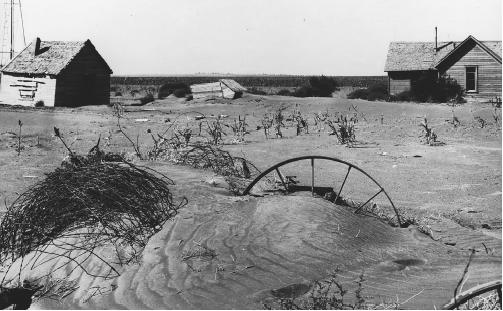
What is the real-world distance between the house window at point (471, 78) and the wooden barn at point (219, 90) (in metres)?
10.7

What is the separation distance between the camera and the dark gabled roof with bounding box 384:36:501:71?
27981mm

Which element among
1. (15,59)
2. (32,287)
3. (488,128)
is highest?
(15,59)

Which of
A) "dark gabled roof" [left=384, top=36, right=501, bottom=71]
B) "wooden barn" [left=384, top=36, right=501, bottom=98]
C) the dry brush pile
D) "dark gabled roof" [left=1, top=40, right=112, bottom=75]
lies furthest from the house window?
the dry brush pile

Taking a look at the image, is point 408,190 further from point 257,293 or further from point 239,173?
point 257,293

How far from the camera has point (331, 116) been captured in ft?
59.8

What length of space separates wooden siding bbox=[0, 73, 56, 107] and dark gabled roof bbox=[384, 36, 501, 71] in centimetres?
1632

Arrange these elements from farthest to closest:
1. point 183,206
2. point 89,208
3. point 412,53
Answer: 1. point 412,53
2. point 183,206
3. point 89,208

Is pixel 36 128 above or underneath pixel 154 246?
above

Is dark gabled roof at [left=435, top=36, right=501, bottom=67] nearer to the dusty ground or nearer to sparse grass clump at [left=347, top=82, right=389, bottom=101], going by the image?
sparse grass clump at [left=347, top=82, right=389, bottom=101]

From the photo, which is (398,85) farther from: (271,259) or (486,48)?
(271,259)

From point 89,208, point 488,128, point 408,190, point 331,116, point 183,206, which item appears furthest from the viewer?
point 331,116

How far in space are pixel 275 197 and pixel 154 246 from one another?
176 cm

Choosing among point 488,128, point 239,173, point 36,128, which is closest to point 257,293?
point 239,173

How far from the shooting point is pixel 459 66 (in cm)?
2752
